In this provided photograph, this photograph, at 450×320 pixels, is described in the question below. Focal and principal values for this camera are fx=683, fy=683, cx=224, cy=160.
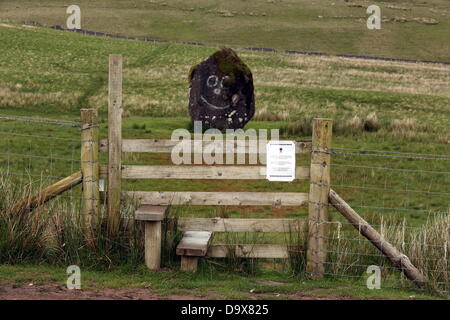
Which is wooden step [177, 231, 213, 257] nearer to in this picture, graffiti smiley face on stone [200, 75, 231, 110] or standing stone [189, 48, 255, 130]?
standing stone [189, 48, 255, 130]

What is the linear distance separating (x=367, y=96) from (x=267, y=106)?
9130 mm

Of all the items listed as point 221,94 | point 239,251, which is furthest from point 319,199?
point 221,94

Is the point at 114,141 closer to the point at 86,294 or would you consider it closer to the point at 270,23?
the point at 86,294

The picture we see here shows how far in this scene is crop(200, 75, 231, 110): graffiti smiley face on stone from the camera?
25391 mm

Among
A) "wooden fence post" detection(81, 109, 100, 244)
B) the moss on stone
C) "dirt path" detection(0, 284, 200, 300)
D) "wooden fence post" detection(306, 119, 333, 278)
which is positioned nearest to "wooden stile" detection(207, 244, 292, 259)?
"wooden fence post" detection(306, 119, 333, 278)

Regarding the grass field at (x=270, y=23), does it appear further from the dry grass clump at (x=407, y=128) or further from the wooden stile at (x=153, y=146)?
the wooden stile at (x=153, y=146)

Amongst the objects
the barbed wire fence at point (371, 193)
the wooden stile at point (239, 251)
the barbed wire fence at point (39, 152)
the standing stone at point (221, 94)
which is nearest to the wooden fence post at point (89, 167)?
the barbed wire fence at point (371, 193)

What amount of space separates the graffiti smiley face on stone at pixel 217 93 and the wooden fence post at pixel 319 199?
16582mm

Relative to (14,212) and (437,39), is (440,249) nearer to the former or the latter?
(14,212)

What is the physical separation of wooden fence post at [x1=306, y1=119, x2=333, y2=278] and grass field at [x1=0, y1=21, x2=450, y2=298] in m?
0.32

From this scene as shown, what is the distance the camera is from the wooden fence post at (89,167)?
29.8 feet

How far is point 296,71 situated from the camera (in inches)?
2219

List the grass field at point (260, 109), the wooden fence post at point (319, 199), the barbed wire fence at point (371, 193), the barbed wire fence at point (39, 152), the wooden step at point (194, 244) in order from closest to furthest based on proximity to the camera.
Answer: the wooden step at point (194, 244), the wooden fence post at point (319, 199), the barbed wire fence at point (371, 193), the grass field at point (260, 109), the barbed wire fence at point (39, 152)

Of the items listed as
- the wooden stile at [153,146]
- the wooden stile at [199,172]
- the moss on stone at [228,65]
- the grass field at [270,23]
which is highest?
the grass field at [270,23]
